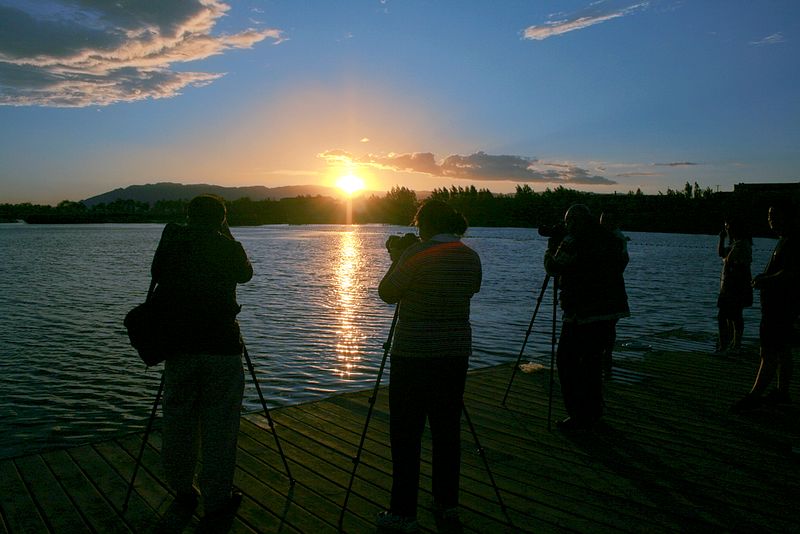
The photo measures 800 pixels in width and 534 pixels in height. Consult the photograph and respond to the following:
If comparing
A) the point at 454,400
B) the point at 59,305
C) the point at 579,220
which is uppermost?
the point at 579,220

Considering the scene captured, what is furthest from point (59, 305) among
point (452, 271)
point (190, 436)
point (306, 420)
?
point (452, 271)

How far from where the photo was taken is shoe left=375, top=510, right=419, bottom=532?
12.0 ft

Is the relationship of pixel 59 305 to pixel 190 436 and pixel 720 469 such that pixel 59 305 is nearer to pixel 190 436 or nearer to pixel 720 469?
Answer: pixel 190 436

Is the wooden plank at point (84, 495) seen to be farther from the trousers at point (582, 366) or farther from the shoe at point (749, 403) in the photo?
the shoe at point (749, 403)

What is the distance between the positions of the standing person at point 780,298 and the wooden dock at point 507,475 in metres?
0.53

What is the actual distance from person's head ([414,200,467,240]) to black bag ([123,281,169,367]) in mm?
1771

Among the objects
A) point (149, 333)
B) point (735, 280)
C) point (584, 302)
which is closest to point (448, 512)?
point (149, 333)

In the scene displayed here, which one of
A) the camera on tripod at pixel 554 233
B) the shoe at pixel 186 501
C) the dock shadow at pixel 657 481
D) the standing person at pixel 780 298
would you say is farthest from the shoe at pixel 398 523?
the standing person at pixel 780 298

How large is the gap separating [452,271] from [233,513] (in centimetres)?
221

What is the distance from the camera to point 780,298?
18.6ft

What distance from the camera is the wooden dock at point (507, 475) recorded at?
3881 millimetres

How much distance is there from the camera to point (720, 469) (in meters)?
4.79

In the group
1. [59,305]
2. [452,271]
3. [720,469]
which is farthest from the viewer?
[59,305]

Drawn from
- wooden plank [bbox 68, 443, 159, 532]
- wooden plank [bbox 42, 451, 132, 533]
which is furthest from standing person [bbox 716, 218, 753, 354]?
wooden plank [bbox 42, 451, 132, 533]
